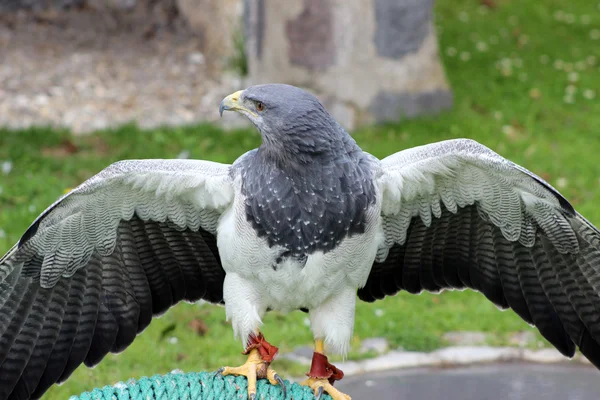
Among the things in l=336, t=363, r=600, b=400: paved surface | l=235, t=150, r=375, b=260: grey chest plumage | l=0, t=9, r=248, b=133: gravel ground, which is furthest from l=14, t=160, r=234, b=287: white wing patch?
l=0, t=9, r=248, b=133: gravel ground

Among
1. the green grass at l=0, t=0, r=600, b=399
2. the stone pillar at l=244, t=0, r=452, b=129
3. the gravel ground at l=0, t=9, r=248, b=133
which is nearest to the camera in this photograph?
the green grass at l=0, t=0, r=600, b=399

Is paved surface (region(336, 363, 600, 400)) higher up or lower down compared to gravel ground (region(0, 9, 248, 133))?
lower down

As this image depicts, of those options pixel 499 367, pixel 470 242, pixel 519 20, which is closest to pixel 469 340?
pixel 499 367

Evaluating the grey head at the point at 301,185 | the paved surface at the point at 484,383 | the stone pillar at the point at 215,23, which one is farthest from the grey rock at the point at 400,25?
the grey head at the point at 301,185

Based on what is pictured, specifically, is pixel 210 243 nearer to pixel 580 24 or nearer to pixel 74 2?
pixel 74 2

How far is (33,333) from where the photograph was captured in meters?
3.99

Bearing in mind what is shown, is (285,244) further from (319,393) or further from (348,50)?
(348,50)

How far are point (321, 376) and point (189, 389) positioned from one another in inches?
29.0

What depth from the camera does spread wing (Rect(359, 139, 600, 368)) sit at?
3.78 metres

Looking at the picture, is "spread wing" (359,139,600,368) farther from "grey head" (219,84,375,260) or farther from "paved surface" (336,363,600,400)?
"paved surface" (336,363,600,400)

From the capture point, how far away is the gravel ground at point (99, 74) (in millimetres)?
8297

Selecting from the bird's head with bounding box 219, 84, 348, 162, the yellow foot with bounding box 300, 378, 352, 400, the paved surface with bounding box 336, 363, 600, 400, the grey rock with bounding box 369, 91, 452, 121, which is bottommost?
the paved surface with bounding box 336, 363, 600, 400

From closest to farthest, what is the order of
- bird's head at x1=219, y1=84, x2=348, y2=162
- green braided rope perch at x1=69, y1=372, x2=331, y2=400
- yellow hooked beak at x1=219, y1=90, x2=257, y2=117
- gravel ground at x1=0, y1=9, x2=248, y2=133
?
green braided rope perch at x1=69, y1=372, x2=331, y2=400
bird's head at x1=219, y1=84, x2=348, y2=162
yellow hooked beak at x1=219, y1=90, x2=257, y2=117
gravel ground at x1=0, y1=9, x2=248, y2=133

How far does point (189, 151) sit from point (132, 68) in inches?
86.1
